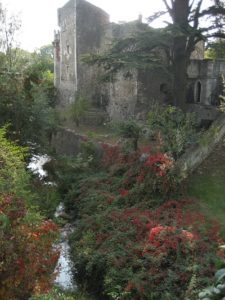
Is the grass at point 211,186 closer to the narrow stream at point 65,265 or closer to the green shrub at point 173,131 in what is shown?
the green shrub at point 173,131

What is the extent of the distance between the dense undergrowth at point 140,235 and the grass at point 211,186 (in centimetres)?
55

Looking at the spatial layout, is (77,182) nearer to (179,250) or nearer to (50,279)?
(179,250)

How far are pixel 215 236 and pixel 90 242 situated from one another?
12.3 feet

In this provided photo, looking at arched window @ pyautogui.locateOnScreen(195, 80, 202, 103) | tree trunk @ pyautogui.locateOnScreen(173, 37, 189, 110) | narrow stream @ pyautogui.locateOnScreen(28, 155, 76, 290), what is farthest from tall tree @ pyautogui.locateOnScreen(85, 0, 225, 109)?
narrow stream @ pyautogui.locateOnScreen(28, 155, 76, 290)

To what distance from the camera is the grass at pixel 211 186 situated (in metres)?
12.5

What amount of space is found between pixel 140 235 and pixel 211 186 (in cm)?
384

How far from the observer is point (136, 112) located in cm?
2286

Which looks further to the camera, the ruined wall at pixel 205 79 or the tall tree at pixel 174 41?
the ruined wall at pixel 205 79

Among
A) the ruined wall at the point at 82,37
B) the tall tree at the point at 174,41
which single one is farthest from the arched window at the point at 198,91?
the ruined wall at the point at 82,37

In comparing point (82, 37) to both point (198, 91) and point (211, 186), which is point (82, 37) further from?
point (211, 186)

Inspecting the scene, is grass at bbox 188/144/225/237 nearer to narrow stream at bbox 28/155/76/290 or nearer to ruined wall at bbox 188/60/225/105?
narrow stream at bbox 28/155/76/290

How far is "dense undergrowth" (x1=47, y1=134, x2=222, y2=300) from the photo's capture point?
31.2 feet

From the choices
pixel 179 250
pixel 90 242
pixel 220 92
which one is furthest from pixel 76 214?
pixel 220 92

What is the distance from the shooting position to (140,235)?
1137cm
